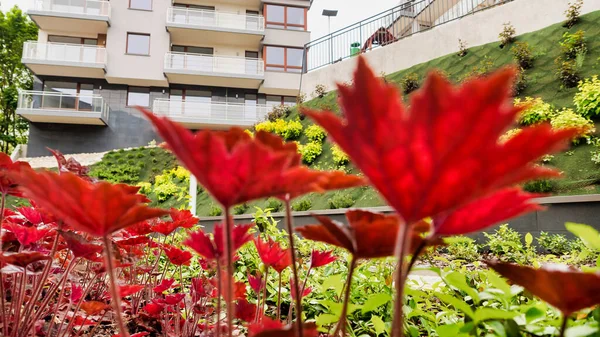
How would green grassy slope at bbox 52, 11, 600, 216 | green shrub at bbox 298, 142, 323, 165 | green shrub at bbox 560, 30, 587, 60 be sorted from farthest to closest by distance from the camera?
green shrub at bbox 298, 142, 323, 165
green shrub at bbox 560, 30, 587, 60
green grassy slope at bbox 52, 11, 600, 216

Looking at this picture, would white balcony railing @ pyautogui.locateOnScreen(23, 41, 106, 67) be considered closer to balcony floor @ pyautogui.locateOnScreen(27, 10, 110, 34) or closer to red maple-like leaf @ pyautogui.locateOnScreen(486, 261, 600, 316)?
balcony floor @ pyautogui.locateOnScreen(27, 10, 110, 34)

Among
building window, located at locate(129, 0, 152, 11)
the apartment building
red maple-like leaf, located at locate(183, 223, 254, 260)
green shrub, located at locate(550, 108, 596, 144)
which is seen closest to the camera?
red maple-like leaf, located at locate(183, 223, 254, 260)

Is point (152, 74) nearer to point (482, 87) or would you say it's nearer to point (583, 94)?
point (583, 94)

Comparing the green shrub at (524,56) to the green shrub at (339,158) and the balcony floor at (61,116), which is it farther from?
the balcony floor at (61,116)

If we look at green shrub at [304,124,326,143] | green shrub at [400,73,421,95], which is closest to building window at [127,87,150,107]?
green shrub at [304,124,326,143]

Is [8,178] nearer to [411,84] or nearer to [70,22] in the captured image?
[411,84]

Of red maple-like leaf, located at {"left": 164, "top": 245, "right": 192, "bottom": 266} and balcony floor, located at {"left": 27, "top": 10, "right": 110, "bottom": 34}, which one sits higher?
balcony floor, located at {"left": 27, "top": 10, "right": 110, "bottom": 34}

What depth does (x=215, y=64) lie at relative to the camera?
2023cm

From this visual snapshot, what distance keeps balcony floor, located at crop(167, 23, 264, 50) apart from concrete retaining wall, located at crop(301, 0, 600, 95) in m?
7.66

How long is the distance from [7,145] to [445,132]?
2781 centimetres

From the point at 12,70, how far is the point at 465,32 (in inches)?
990

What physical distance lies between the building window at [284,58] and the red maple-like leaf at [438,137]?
2199 cm

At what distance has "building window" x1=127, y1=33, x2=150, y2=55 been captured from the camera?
2002 centimetres

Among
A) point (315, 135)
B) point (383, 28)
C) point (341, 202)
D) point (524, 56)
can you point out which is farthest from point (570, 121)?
point (383, 28)
